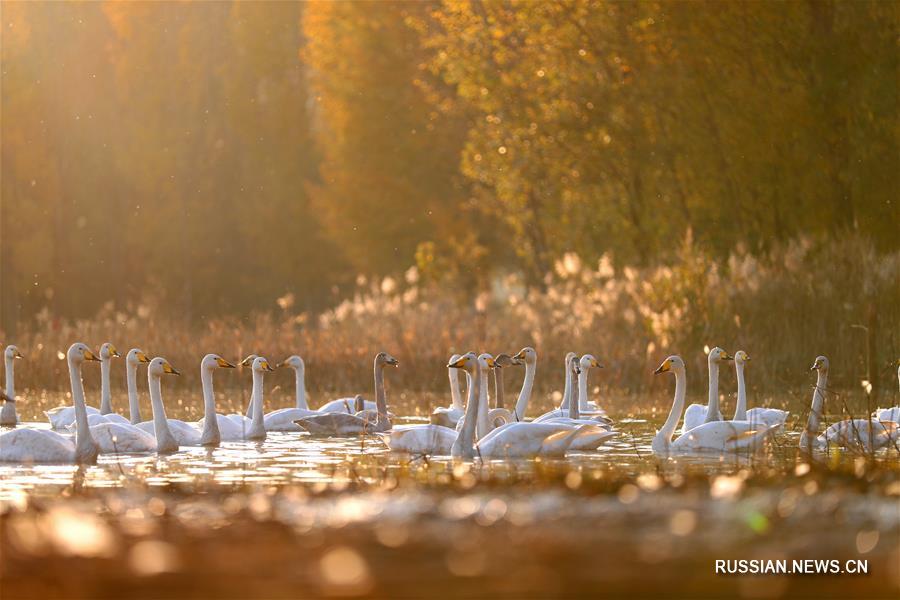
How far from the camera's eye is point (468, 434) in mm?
15023

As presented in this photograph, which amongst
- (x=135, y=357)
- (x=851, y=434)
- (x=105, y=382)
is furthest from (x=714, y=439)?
(x=105, y=382)

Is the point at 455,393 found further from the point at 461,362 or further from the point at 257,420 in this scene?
the point at 461,362

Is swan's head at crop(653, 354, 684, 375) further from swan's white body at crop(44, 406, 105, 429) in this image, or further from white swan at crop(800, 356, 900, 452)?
swan's white body at crop(44, 406, 105, 429)

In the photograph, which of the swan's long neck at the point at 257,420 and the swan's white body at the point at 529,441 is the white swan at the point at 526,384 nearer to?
the swan's white body at the point at 529,441

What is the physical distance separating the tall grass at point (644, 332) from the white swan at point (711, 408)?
345cm

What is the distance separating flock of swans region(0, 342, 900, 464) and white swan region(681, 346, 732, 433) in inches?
0.4

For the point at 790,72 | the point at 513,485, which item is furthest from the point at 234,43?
the point at 513,485

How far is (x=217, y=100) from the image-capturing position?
2156 inches

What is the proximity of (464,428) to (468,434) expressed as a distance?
0.08m

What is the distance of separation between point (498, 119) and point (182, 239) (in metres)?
18.8

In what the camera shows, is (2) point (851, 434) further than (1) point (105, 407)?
No

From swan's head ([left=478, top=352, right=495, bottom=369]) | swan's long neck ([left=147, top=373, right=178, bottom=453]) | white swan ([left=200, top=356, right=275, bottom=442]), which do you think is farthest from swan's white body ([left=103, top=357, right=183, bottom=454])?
swan's head ([left=478, top=352, right=495, bottom=369])

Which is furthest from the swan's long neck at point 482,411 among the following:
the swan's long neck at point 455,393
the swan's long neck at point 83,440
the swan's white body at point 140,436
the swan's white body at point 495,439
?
the swan's long neck at point 83,440

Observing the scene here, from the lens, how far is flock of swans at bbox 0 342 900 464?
48.8 feet
